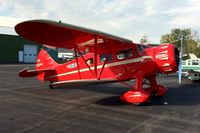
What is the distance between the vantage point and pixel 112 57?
11.0 m

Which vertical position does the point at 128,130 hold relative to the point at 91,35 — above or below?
below

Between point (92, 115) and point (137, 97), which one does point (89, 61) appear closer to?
point (137, 97)

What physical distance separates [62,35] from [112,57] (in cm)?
254

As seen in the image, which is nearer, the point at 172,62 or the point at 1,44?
the point at 172,62

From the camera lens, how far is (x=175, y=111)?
9.09m

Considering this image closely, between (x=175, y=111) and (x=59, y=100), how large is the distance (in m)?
4.24

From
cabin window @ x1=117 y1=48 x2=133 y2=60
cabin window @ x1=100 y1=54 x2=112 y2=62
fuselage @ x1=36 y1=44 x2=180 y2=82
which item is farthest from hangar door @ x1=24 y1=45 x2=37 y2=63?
cabin window @ x1=117 y1=48 x2=133 y2=60

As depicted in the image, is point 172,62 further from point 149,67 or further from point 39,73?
point 39,73

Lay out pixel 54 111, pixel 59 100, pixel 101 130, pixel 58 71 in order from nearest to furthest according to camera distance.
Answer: pixel 101 130, pixel 54 111, pixel 59 100, pixel 58 71

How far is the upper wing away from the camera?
7836 mm

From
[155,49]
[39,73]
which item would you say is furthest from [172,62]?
[39,73]

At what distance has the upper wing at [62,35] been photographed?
784 centimetres

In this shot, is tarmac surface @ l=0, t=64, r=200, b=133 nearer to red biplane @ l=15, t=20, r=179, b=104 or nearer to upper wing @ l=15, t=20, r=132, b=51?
red biplane @ l=15, t=20, r=179, b=104

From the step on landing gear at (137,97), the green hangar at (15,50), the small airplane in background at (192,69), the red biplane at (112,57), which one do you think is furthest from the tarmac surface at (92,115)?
the green hangar at (15,50)
